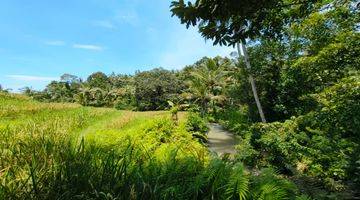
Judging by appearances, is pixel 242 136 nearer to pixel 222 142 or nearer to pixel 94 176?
pixel 222 142

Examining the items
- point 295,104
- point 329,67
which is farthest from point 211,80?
point 329,67

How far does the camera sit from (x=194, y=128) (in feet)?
79.0

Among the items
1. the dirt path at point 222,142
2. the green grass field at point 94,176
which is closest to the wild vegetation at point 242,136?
the green grass field at point 94,176

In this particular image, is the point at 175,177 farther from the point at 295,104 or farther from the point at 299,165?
the point at 295,104

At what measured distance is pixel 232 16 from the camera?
563 centimetres

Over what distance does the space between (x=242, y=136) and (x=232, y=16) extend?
21.2 metres

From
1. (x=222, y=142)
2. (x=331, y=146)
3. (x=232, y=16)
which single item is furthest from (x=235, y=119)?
(x=232, y=16)

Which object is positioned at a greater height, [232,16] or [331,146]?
[232,16]

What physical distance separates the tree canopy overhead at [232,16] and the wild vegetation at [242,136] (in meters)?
0.02

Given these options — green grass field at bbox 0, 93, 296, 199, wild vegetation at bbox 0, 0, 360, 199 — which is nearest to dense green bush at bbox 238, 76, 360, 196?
wild vegetation at bbox 0, 0, 360, 199

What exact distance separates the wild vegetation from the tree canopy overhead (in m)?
0.02

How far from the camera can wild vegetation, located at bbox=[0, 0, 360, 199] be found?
13.3 feet

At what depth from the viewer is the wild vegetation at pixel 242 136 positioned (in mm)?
4043

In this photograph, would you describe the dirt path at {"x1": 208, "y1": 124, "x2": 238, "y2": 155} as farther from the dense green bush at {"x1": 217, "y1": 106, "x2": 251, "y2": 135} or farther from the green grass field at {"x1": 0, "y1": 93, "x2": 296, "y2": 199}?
the green grass field at {"x1": 0, "y1": 93, "x2": 296, "y2": 199}
